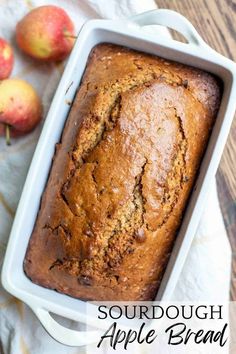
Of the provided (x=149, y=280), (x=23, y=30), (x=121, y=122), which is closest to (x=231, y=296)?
(x=149, y=280)

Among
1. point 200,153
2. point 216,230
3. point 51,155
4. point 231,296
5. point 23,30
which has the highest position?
point 23,30

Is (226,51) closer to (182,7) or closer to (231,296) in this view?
(182,7)

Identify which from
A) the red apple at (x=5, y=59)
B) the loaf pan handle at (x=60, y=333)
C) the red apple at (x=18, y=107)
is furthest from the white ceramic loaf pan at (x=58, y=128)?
the red apple at (x=5, y=59)

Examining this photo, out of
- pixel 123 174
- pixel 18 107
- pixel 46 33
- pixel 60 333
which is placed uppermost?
pixel 46 33

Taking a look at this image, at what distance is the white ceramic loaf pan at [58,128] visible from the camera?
4.29 ft

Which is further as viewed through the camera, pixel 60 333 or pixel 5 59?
pixel 5 59

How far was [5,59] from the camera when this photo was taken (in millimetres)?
1486

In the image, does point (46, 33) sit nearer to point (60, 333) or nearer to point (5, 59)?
point (5, 59)

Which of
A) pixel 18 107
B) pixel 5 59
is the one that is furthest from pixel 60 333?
pixel 5 59

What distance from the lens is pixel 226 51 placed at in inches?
61.7

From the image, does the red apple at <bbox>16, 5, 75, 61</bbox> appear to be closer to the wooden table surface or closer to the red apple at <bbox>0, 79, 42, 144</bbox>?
the red apple at <bbox>0, 79, 42, 144</bbox>

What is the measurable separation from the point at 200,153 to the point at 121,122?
0.22 meters

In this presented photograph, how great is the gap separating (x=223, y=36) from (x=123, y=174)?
1.86 feet

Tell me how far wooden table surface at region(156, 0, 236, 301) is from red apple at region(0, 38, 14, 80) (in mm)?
443
